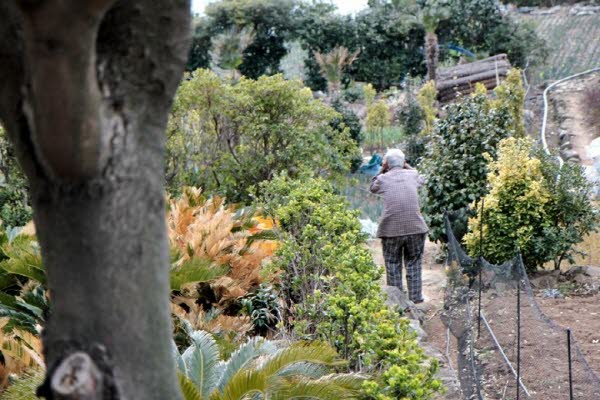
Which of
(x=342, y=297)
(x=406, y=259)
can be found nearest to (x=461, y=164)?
(x=406, y=259)

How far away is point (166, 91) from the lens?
8.41 feet

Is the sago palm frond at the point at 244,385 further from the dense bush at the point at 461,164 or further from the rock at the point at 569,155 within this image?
the rock at the point at 569,155

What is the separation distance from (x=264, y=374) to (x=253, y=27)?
29257mm

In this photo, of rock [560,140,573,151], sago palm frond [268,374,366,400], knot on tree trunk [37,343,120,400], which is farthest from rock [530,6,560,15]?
knot on tree trunk [37,343,120,400]

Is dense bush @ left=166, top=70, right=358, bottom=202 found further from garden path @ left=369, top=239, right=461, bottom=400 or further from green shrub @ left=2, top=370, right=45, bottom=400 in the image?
green shrub @ left=2, top=370, right=45, bottom=400

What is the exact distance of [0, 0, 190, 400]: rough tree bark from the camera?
93.4 inches

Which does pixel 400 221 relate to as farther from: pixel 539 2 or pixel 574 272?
pixel 539 2

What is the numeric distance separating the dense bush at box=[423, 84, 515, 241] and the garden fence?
2.83 meters

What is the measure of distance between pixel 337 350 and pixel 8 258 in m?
4.47

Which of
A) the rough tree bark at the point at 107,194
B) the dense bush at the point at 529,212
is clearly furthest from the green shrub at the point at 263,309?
the rough tree bark at the point at 107,194

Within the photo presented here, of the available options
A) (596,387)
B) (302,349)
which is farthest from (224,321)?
(596,387)

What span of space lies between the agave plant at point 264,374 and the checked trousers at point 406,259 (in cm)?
409

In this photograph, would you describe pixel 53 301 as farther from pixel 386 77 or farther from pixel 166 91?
pixel 386 77

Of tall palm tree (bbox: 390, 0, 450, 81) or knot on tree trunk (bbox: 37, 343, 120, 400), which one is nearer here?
knot on tree trunk (bbox: 37, 343, 120, 400)
